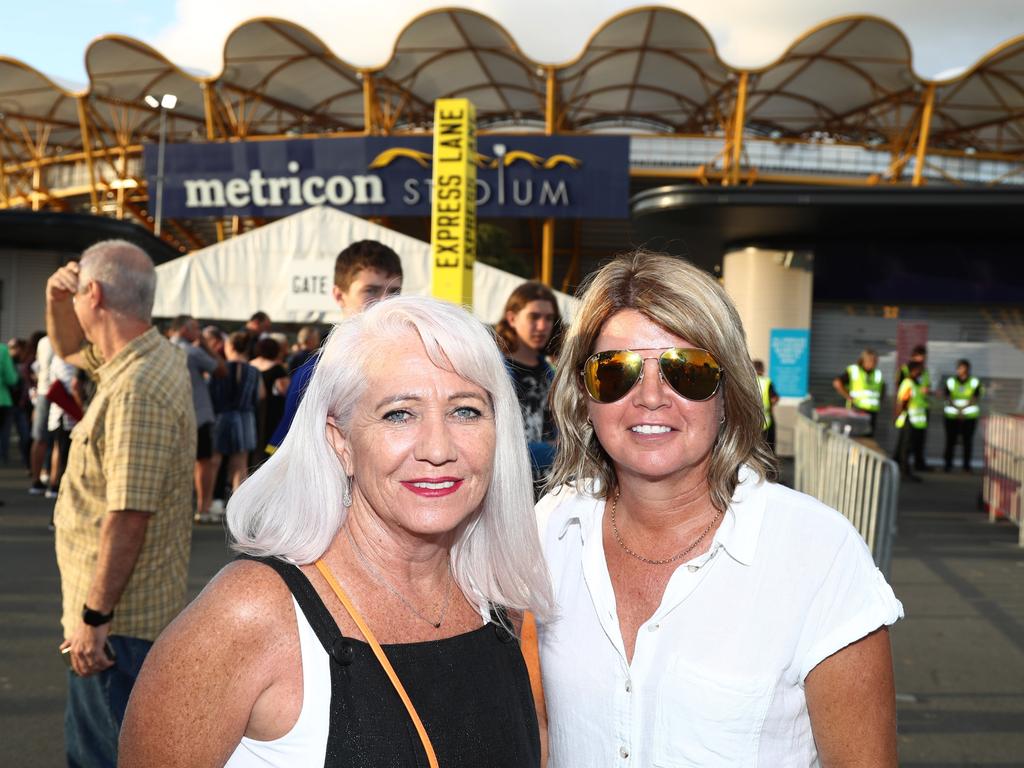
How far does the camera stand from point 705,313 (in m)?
1.94

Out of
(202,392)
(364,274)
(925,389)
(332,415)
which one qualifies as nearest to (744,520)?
(332,415)

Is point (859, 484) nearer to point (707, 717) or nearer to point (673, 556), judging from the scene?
point (673, 556)

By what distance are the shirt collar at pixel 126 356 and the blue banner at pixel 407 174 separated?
72.1 ft

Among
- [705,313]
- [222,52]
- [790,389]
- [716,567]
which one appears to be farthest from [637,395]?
[222,52]

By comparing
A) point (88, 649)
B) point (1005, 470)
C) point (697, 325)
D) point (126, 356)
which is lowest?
point (1005, 470)

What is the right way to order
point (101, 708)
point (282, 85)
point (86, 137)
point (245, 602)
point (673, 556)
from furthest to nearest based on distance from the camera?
point (86, 137), point (282, 85), point (101, 708), point (673, 556), point (245, 602)

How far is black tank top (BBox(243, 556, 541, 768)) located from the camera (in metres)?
1.48

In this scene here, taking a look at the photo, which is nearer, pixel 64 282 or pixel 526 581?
pixel 526 581

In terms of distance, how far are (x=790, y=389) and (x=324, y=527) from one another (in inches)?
619

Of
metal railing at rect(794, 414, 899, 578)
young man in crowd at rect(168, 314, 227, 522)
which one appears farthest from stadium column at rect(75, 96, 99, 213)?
metal railing at rect(794, 414, 899, 578)

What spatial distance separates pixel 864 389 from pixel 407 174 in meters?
14.7

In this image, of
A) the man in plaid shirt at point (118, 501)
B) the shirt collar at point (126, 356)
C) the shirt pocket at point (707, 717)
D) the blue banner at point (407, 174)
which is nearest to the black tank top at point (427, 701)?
the shirt pocket at point (707, 717)

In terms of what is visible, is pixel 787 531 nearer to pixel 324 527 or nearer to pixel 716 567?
pixel 716 567

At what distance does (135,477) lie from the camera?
8.92ft
